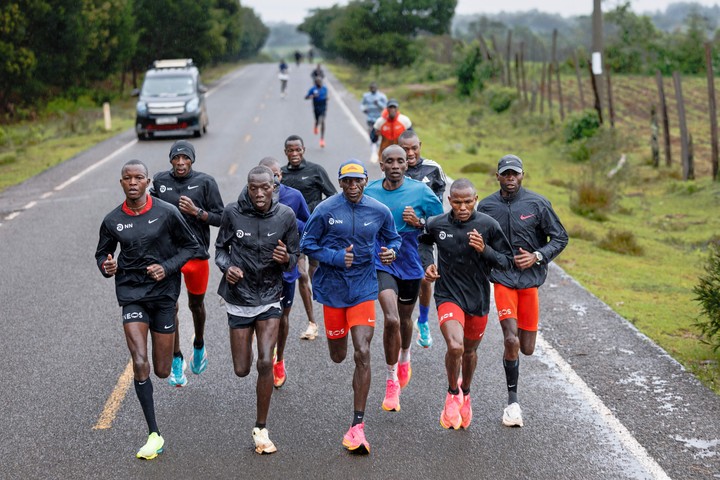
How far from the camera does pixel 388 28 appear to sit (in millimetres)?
64625

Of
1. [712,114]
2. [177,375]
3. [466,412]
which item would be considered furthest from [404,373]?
[712,114]

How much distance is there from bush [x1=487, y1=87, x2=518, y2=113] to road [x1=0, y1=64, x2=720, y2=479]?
26605 mm

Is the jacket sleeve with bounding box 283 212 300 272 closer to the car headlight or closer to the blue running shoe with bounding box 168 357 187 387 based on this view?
the blue running shoe with bounding box 168 357 187 387

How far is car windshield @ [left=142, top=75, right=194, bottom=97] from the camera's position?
97.7 ft

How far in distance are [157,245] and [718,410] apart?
4.74 meters

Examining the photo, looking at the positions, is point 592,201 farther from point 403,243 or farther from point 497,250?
point 497,250

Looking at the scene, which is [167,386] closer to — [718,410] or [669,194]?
[718,410]

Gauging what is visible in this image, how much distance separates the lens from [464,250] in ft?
24.7

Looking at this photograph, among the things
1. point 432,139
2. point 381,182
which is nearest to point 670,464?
point 381,182

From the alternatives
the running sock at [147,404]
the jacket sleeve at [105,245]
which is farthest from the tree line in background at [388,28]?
the running sock at [147,404]

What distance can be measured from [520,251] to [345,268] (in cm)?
147

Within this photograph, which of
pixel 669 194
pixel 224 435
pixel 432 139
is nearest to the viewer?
pixel 224 435

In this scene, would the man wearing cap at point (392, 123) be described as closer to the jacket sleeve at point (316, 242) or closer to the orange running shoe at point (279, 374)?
the orange running shoe at point (279, 374)

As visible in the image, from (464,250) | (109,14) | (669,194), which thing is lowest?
(669,194)
